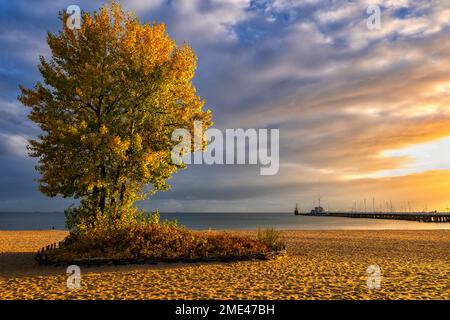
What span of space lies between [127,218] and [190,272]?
318 inches

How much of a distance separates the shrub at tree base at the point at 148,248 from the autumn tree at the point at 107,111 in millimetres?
2076

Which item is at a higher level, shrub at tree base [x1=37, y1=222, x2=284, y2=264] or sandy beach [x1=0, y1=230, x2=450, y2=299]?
shrub at tree base [x1=37, y1=222, x2=284, y2=264]

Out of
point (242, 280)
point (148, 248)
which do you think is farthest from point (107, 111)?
point (242, 280)

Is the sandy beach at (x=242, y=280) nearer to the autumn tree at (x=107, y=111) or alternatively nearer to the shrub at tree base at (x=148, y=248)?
the shrub at tree base at (x=148, y=248)

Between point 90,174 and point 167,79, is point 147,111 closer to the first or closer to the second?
point 167,79

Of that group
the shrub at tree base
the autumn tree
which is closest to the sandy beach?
the shrub at tree base

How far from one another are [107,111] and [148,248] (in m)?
9.07

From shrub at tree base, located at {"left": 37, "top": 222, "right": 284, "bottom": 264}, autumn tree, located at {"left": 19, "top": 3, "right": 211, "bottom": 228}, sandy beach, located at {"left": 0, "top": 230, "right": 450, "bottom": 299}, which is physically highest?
autumn tree, located at {"left": 19, "top": 3, "right": 211, "bottom": 228}

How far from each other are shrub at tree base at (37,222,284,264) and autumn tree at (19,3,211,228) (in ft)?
6.81

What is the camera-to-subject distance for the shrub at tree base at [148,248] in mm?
19812

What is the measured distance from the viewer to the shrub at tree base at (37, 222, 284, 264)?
1981 centimetres

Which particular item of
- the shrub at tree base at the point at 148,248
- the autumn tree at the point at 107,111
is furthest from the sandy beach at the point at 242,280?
the autumn tree at the point at 107,111

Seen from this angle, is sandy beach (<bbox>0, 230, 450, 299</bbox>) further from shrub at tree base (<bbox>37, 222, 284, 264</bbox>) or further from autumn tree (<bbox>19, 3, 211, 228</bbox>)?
autumn tree (<bbox>19, 3, 211, 228</bbox>)
